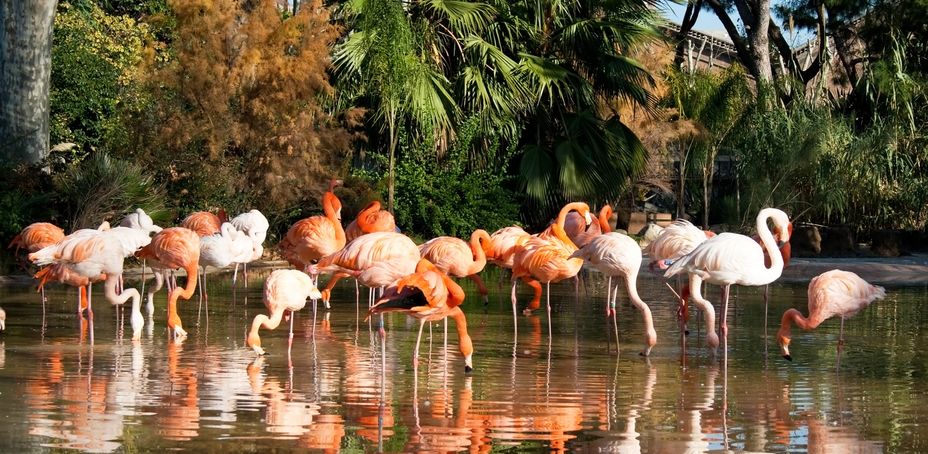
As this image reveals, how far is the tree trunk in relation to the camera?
16.7 meters

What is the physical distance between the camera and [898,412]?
6.33 metres

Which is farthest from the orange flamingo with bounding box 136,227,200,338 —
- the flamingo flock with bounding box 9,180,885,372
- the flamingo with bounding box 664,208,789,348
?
the flamingo with bounding box 664,208,789,348

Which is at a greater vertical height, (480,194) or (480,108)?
(480,108)

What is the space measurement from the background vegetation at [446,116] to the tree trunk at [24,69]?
96cm

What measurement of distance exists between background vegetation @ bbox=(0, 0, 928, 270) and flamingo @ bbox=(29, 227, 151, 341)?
6731mm

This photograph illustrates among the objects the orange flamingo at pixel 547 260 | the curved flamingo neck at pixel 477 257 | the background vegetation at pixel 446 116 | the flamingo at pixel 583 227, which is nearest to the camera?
the orange flamingo at pixel 547 260

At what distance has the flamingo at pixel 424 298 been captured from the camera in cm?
707

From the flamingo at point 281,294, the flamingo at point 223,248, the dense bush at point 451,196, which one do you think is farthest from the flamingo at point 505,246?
the dense bush at point 451,196

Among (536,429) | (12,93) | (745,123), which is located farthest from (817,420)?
(745,123)

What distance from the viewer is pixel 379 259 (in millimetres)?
8602

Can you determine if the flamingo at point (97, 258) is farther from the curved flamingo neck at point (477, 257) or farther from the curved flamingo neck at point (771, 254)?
the curved flamingo neck at point (771, 254)

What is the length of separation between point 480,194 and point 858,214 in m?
6.21

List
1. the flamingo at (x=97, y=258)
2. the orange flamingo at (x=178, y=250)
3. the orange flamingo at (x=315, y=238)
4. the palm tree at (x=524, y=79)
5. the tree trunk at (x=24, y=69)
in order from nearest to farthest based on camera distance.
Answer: the flamingo at (x=97, y=258) → the orange flamingo at (x=178, y=250) → the orange flamingo at (x=315, y=238) → the tree trunk at (x=24, y=69) → the palm tree at (x=524, y=79)

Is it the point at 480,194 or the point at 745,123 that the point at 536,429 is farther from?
the point at 745,123
